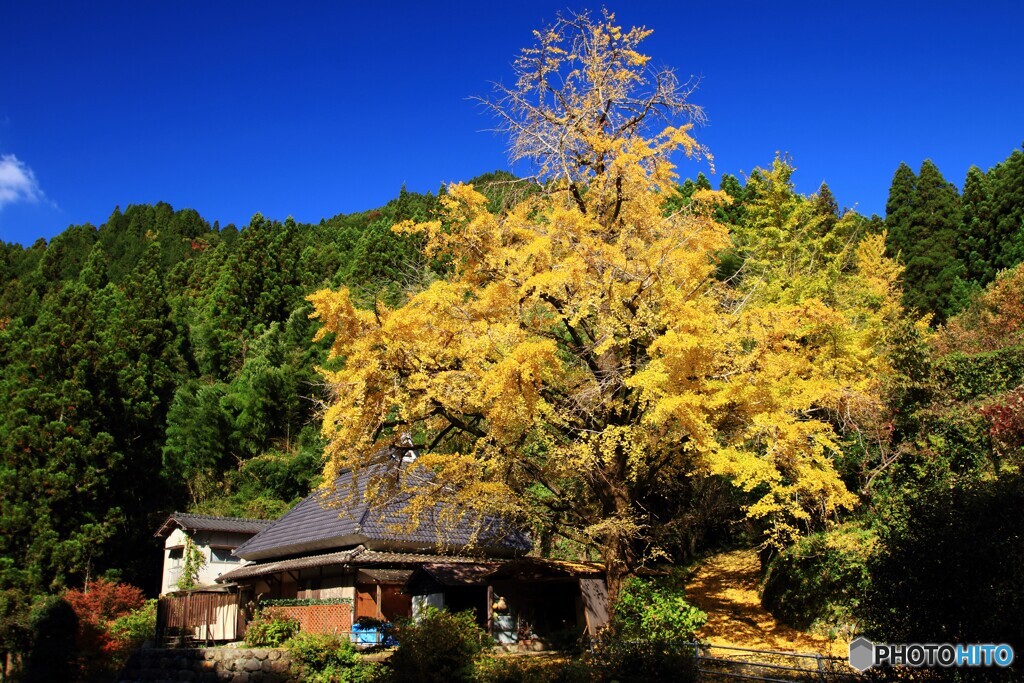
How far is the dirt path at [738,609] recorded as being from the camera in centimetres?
1506

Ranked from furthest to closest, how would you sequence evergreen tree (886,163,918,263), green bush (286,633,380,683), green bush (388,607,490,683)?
1. evergreen tree (886,163,918,263)
2. green bush (286,633,380,683)
3. green bush (388,607,490,683)

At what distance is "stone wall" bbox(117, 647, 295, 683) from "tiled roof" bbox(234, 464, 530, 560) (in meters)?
3.68

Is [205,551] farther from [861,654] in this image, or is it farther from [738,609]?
[861,654]

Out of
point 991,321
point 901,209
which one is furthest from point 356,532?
point 901,209

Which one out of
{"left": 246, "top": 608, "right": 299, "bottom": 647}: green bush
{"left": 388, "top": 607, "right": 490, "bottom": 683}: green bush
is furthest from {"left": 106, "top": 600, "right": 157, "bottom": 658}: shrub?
{"left": 388, "top": 607, "right": 490, "bottom": 683}: green bush

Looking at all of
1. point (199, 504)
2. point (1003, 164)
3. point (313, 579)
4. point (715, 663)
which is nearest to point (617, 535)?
point (715, 663)

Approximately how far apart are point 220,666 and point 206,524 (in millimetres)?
12932

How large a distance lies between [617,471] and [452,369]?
13.6ft

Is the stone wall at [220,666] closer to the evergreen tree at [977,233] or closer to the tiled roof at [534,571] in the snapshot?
the tiled roof at [534,571]

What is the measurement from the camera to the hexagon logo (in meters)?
8.18

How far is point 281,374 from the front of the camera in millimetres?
34781

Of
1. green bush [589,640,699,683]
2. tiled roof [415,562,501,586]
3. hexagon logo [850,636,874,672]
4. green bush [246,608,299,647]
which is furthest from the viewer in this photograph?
tiled roof [415,562,501,586]

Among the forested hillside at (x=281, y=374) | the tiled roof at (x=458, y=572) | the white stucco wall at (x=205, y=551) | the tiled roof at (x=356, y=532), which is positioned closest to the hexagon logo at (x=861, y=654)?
the forested hillside at (x=281, y=374)

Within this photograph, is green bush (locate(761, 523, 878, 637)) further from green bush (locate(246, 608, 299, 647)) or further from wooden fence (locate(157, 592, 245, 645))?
wooden fence (locate(157, 592, 245, 645))
